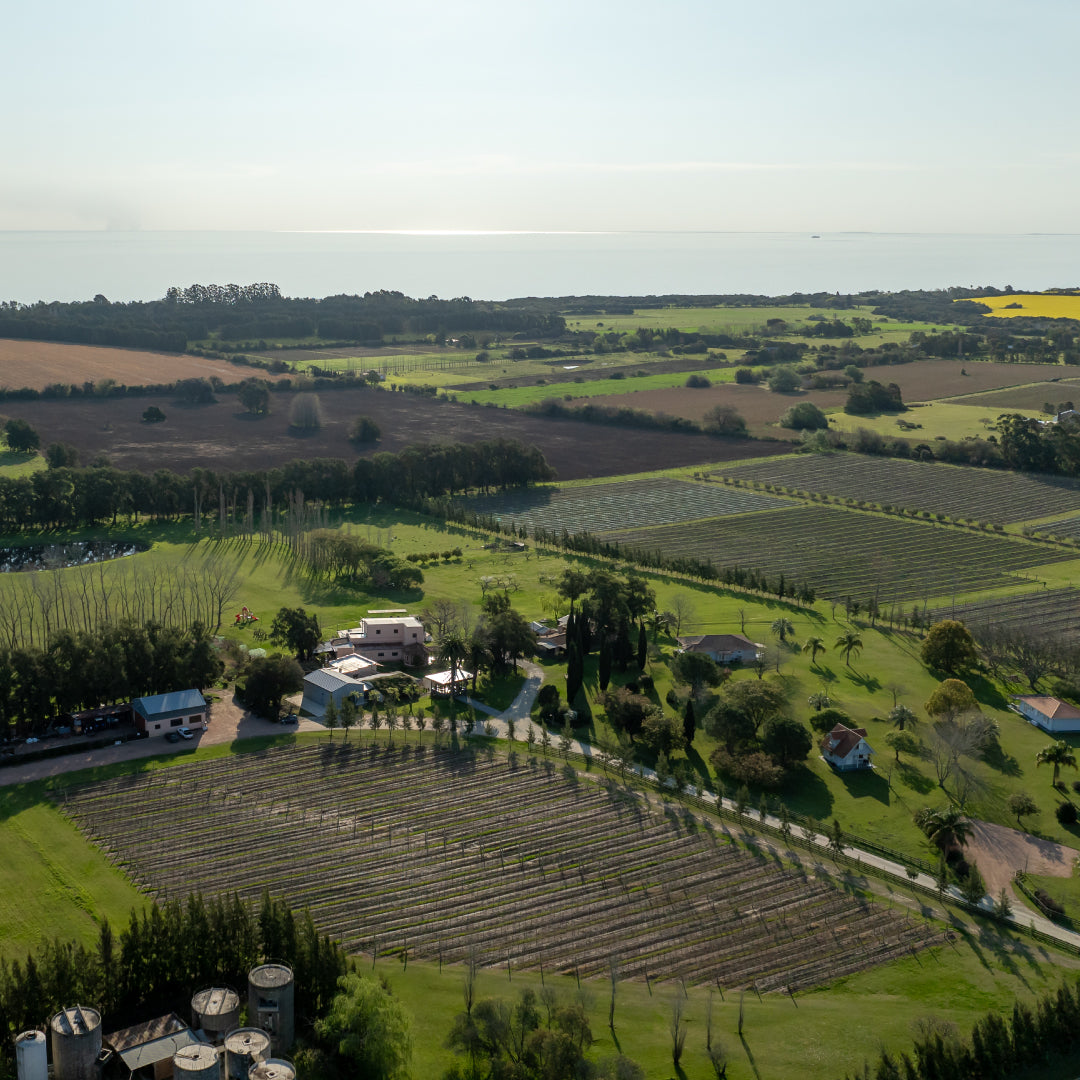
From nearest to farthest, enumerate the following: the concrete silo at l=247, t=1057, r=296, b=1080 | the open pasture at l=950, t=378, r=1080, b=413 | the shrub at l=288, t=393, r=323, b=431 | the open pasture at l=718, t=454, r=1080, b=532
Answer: the concrete silo at l=247, t=1057, r=296, b=1080 < the open pasture at l=718, t=454, r=1080, b=532 < the shrub at l=288, t=393, r=323, b=431 < the open pasture at l=950, t=378, r=1080, b=413

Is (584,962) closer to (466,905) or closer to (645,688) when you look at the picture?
(466,905)

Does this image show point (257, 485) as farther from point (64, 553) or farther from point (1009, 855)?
point (1009, 855)

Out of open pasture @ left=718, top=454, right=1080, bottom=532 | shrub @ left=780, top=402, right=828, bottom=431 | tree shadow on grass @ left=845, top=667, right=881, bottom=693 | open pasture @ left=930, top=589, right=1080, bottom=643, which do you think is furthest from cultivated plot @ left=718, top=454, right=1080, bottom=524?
tree shadow on grass @ left=845, top=667, right=881, bottom=693

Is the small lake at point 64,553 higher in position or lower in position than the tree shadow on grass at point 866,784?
higher

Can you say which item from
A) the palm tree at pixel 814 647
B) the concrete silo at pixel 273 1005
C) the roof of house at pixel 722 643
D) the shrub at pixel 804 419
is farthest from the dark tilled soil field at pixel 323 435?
the concrete silo at pixel 273 1005

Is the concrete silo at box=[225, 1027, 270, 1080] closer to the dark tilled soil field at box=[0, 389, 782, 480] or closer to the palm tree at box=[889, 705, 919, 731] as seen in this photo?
the palm tree at box=[889, 705, 919, 731]

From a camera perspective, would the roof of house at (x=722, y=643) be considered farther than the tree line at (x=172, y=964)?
Yes

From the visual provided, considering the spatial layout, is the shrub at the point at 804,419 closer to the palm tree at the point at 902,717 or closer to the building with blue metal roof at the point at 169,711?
the palm tree at the point at 902,717
